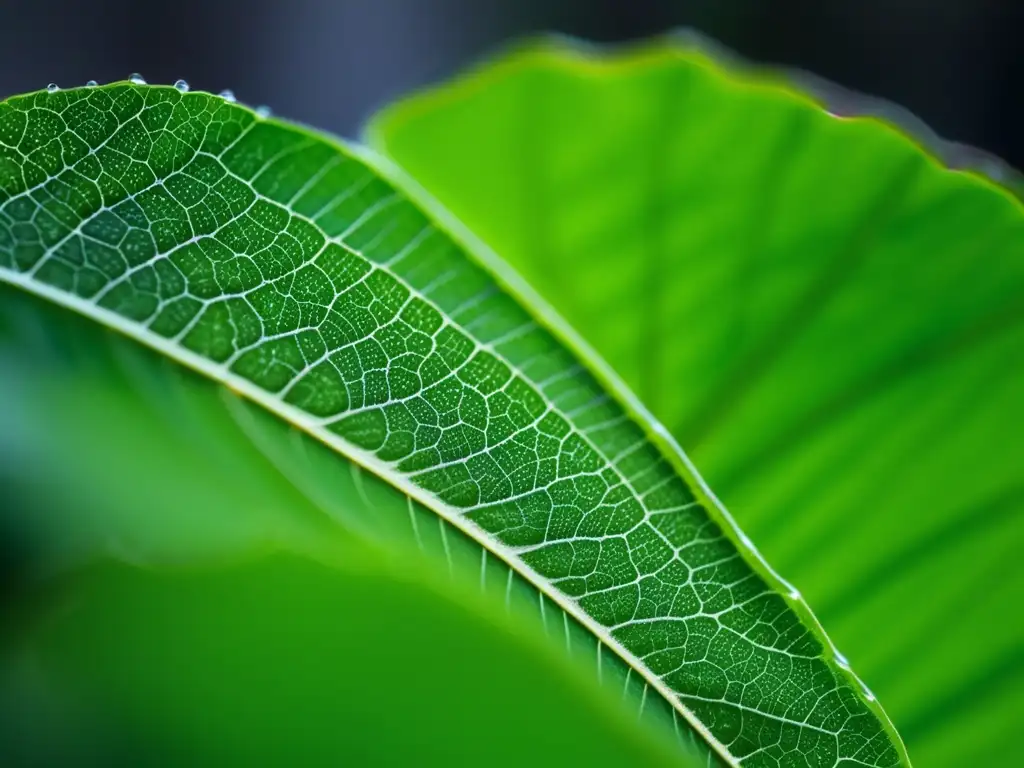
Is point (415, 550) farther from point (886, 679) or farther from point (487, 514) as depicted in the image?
point (886, 679)

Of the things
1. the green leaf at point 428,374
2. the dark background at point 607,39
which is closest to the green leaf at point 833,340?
the green leaf at point 428,374

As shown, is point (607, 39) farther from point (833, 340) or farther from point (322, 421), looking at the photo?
point (322, 421)

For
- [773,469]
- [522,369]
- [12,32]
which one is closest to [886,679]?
[773,469]

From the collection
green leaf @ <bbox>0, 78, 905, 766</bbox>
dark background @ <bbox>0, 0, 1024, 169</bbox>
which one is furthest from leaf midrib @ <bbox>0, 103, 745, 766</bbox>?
dark background @ <bbox>0, 0, 1024, 169</bbox>

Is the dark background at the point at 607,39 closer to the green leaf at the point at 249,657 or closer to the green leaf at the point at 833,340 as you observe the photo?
the green leaf at the point at 833,340

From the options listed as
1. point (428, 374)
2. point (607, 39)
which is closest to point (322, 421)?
point (428, 374)

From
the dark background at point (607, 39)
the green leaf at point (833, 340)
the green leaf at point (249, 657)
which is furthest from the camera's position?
the dark background at point (607, 39)
